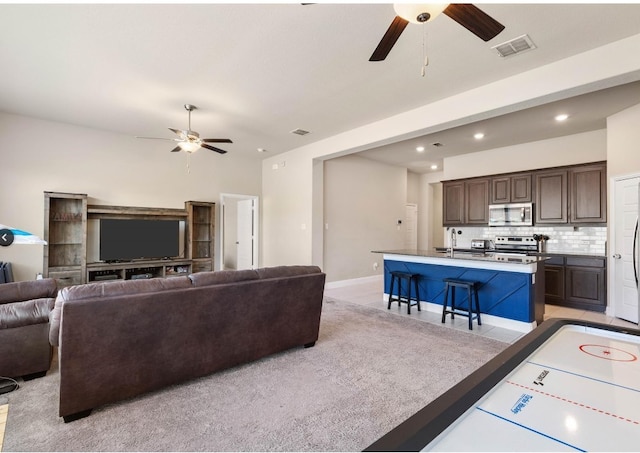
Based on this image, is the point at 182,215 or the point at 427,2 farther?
the point at 182,215

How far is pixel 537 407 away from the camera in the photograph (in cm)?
100

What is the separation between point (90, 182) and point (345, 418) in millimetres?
5654

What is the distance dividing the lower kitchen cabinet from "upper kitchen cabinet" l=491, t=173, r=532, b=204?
4.05 ft

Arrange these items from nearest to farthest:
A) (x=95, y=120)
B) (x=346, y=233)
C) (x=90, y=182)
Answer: (x=95, y=120)
(x=90, y=182)
(x=346, y=233)

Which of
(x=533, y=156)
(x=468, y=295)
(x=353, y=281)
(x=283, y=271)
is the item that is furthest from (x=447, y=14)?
(x=353, y=281)

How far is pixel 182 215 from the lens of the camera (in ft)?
20.2

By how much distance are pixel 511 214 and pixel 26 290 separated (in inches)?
275

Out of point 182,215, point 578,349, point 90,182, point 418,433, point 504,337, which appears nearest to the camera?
point 418,433

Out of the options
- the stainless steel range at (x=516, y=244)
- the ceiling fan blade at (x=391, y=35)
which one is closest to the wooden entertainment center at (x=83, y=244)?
the ceiling fan blade at (x=391, y=35)

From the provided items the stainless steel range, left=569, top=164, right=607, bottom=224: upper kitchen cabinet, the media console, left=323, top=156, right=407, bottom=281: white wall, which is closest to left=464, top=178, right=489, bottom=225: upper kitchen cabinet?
the stainless steel range

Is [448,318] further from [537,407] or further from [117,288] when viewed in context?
[117,288]

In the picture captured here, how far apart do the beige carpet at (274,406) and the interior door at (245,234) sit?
15.6 ft

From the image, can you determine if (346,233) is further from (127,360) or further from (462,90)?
(127,360)

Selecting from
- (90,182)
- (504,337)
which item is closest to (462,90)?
(504,337)
